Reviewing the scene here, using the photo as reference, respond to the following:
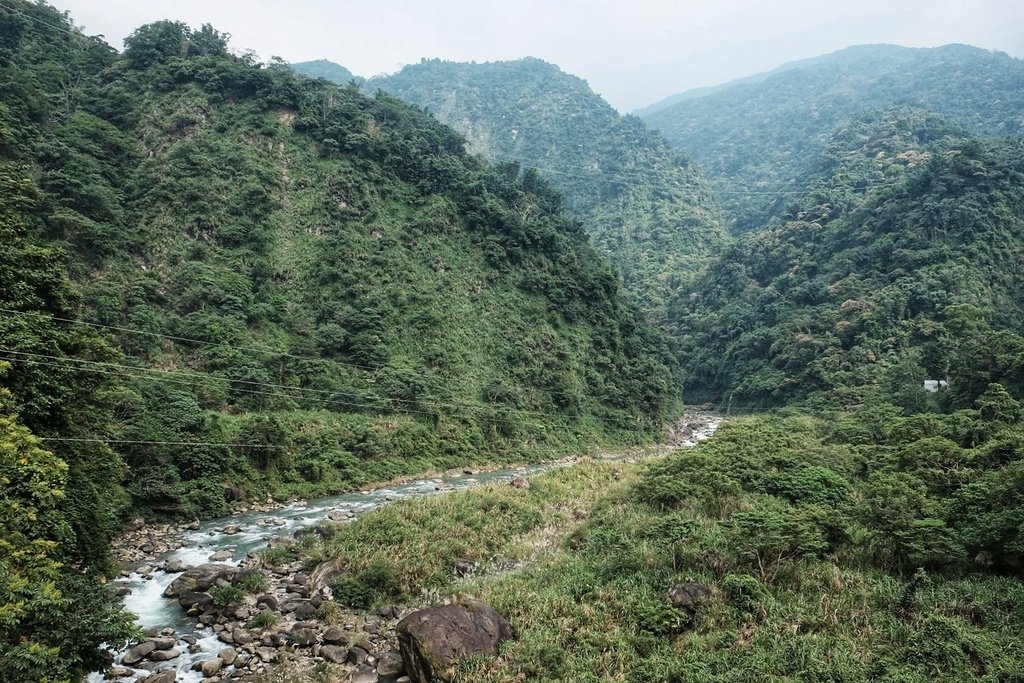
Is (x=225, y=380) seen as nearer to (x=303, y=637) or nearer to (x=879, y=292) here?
(x=303, y=637)

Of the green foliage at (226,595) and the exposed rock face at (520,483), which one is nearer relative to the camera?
the green foliage at (226,595)

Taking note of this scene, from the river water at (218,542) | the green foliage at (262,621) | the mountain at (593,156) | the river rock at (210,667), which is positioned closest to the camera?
the river rock at (210,667)

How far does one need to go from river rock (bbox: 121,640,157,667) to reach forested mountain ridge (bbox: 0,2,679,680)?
1502mm

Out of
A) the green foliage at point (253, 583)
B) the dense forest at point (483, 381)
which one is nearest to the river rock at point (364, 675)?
the dense forest at point (483, 381)

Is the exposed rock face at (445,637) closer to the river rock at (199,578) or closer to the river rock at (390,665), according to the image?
the river rock at (390,665)

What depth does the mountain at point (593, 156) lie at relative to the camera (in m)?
105

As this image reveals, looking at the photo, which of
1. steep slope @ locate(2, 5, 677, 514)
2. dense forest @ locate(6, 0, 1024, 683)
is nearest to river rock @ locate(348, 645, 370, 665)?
dense forest @ locate(6, 0, 1024, 683)

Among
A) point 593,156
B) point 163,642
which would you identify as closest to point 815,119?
point 593,156

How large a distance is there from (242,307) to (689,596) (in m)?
36.2

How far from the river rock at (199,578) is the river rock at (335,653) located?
571 centimetres

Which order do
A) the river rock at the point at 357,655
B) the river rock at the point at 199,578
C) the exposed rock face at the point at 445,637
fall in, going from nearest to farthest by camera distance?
the exposed rock face at the point at 445,637 < the river rock at the point at 357,655 < the river rock at the point at 199,578

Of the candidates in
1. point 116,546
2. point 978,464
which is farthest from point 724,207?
point 116,546

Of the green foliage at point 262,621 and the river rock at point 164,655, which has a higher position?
the river rock at point 164,655

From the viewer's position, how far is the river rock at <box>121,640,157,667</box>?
13195 mm
